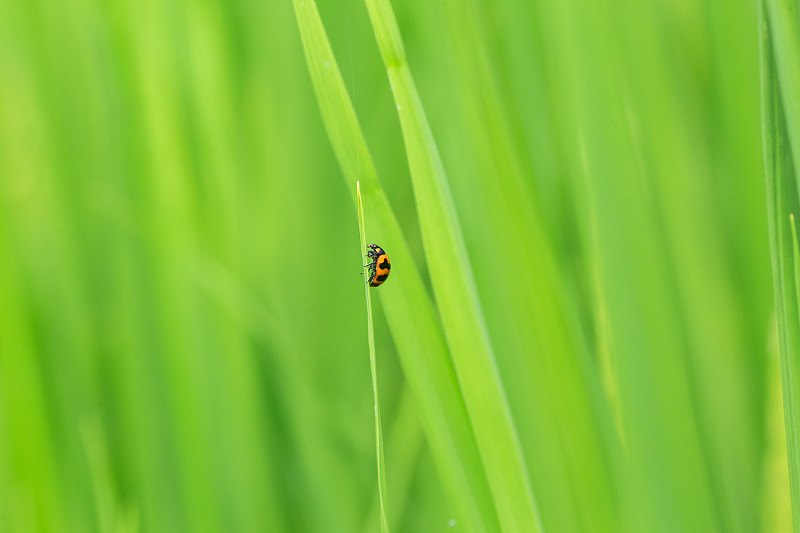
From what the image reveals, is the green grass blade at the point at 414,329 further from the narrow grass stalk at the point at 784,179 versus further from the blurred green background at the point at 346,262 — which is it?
the narrow grass stalk at the point at 784,179

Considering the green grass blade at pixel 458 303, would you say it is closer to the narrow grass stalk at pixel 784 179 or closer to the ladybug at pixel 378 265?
the ladybug at pixel 378 265

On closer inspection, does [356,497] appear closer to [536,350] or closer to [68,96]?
[536,350]

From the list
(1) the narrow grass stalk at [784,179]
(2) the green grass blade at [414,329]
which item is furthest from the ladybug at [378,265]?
(1) the narrow grass stalk at [784,179]

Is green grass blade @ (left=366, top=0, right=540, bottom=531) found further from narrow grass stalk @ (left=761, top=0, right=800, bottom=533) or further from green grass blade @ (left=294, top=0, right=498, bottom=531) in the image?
narrow grass stalk @ (left=761, top=0, right=800, bottom=533)

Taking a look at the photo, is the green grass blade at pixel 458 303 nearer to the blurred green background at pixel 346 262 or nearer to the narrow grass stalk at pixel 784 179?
the blurred green background at pixel 346 262

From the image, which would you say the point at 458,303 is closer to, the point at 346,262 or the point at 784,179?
the point at 346,262

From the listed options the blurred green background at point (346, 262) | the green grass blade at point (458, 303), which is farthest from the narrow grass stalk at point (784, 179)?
the green grass blade at point (458, 303)

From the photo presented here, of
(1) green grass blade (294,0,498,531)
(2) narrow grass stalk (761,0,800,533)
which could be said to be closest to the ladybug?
(1) green grass blade (294,0,498,531)
